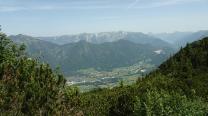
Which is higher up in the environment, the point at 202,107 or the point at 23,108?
the point at 23,108

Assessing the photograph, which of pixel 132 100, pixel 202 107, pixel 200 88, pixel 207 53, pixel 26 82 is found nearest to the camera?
pixel 26 82

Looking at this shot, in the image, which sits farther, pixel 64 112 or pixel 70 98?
pixel 70 98

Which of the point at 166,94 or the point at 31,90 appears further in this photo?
the point at 166,94

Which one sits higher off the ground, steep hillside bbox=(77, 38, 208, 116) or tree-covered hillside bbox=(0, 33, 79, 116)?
tree-covered hillside bbox=(0, 33, 79, 116)

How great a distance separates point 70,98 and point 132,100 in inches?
1255

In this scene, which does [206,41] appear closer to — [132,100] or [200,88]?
[200,88]

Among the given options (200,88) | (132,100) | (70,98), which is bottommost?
(200,88)

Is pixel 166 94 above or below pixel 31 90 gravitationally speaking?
below

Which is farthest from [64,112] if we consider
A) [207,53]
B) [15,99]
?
[207,53]

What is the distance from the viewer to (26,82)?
2369 cm

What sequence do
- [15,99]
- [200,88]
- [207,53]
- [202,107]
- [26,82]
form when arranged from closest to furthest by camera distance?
[15,99], [26,82], [202,107], [200,88], [207,53]

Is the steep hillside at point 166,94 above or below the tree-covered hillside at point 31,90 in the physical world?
below

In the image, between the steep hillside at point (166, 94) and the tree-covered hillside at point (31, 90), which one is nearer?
the tree-covered hillside at point (31, 90)

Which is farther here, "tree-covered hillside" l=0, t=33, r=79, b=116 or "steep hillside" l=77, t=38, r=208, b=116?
"steep hillside" l=77, t=38, r=208, b=116
